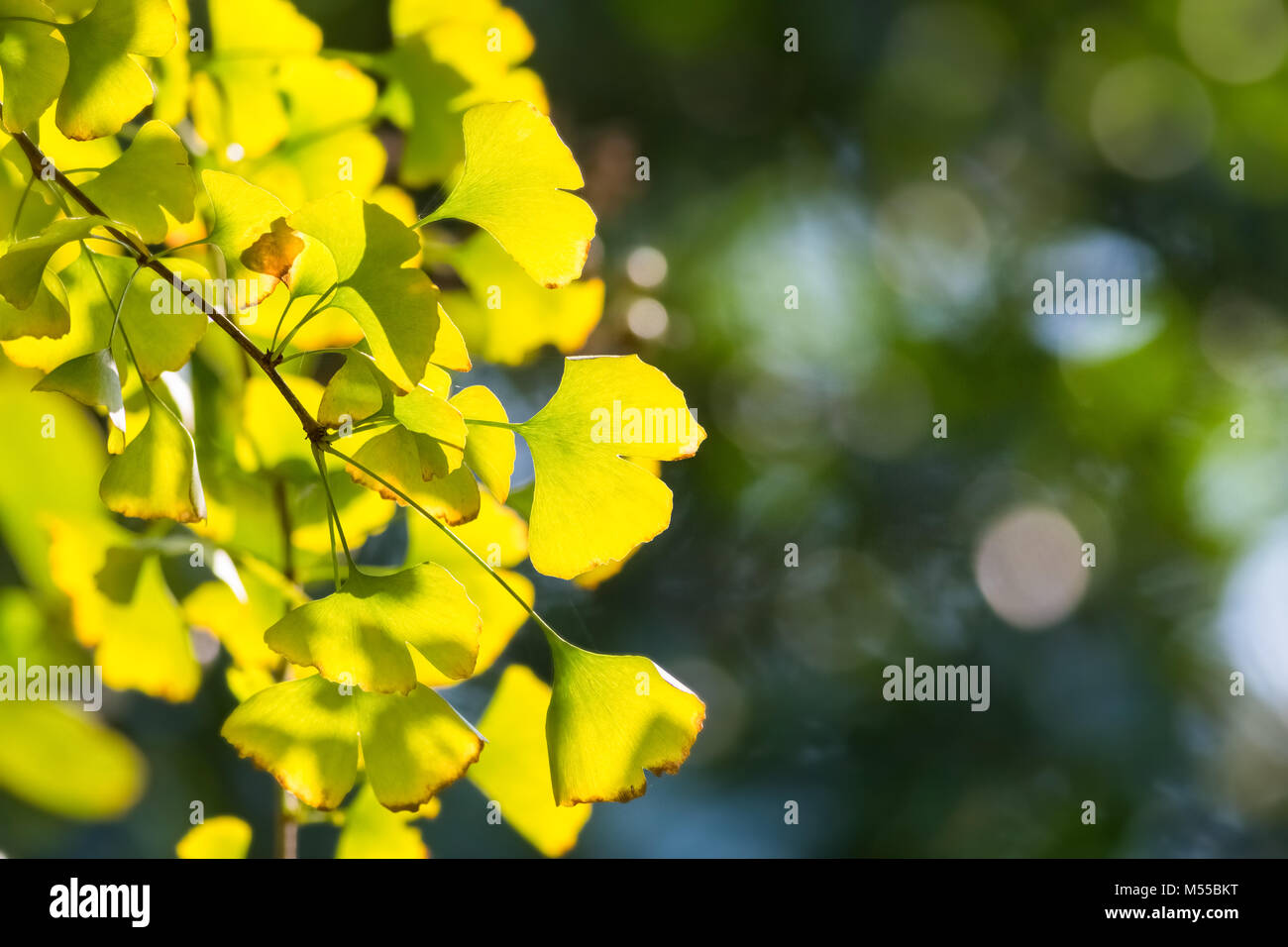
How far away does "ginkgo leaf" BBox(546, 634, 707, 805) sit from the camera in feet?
0.57

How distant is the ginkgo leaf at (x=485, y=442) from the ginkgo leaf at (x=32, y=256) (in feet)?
0.22

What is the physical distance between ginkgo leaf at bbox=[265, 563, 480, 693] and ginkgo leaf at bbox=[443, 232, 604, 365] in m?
0.16

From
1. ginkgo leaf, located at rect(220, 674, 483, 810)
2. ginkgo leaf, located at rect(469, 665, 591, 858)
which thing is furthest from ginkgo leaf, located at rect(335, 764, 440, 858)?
ginkgo leaf, located at rect(220, 674, 483, 810)

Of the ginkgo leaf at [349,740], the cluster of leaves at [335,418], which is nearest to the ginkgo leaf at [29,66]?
the cluster of leaves at [335,418]

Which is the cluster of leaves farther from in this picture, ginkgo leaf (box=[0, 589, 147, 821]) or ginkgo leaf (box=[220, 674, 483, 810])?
ginkgo leaf (box=[0, 589, 147, 821])

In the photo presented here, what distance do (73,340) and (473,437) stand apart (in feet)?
0.31

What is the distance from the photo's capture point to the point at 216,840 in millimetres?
290

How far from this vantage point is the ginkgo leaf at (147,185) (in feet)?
0.58

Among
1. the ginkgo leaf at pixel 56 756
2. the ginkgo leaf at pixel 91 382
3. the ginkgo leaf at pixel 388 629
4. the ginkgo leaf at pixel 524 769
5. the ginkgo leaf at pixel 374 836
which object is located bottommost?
the ginkgo leaf at pixel 56 756

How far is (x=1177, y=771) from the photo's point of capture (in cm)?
73

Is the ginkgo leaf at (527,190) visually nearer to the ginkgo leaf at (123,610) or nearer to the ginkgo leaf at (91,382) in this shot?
the ginkgo leaf at (91,382)

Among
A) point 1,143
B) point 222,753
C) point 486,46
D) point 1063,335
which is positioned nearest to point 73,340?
point 1,143

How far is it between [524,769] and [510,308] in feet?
0.50

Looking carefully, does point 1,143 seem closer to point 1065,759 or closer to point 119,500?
point 119,500
